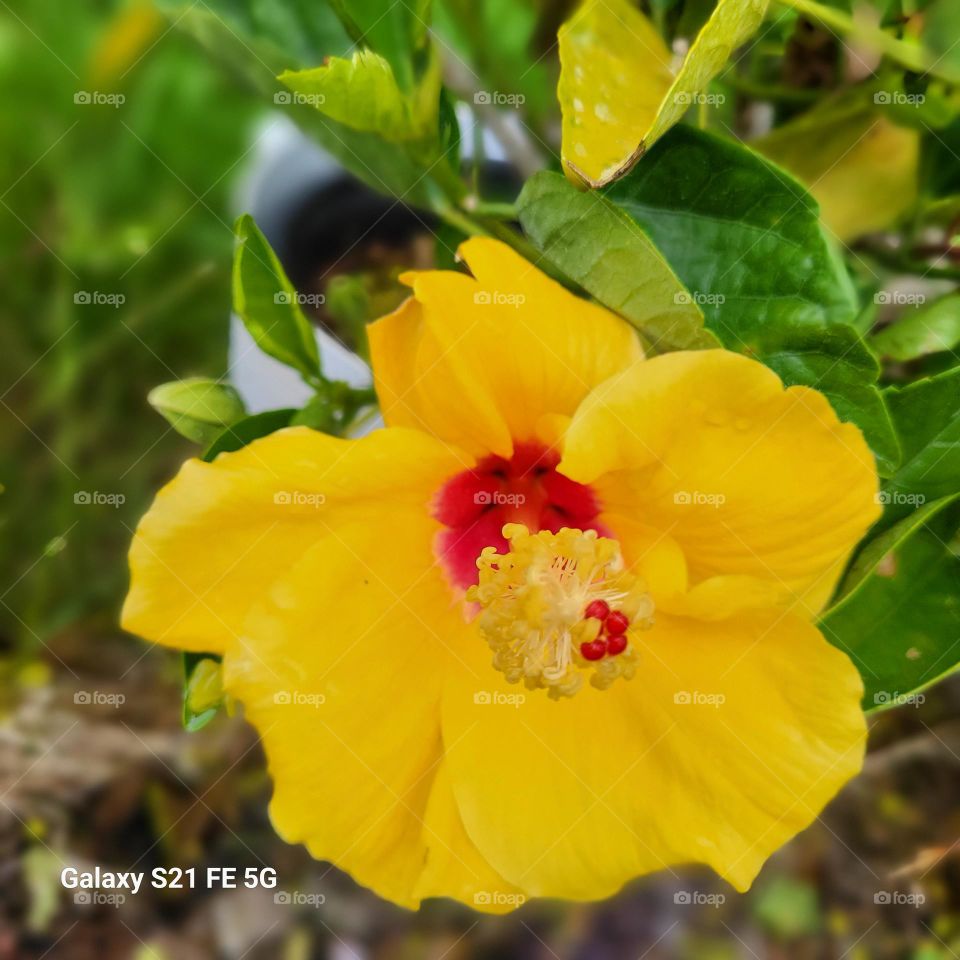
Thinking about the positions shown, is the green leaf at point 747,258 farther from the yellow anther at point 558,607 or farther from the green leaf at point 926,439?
the yellow anther at point 558,607

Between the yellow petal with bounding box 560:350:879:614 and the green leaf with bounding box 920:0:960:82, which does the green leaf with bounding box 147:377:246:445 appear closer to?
the yellow petal with bounding box 560:350:879:614

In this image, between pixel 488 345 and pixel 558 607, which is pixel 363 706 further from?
pixel 488 345

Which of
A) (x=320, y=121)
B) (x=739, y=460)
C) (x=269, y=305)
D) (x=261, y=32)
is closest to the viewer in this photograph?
(x=739, y=460)

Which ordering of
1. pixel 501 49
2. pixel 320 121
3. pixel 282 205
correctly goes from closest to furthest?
pixel 320 121 < pixel 501 49 < pixel 282 205

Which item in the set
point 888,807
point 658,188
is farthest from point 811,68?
point 888,807

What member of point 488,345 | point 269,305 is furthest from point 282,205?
point 488,345

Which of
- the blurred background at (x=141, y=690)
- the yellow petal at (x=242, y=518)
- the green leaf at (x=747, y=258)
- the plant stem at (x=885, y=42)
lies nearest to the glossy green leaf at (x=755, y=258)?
the green leaf at (x=747, y=258)

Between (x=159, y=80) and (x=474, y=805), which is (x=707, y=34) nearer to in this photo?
(x=474, y=805)

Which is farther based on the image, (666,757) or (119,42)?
(119,42)
